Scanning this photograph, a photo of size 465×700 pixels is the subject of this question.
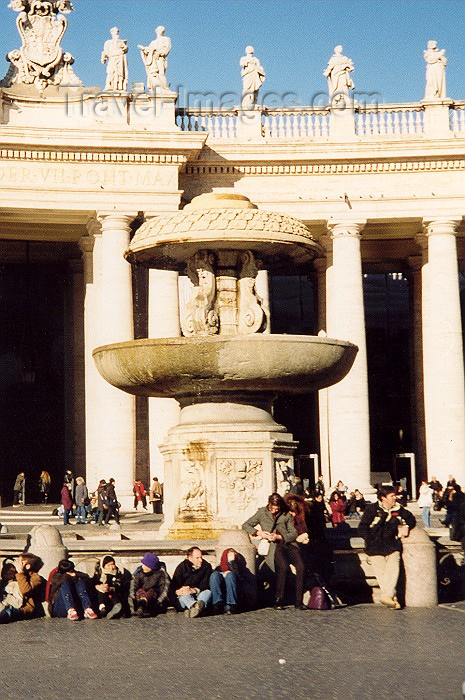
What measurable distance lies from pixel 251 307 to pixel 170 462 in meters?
2.90

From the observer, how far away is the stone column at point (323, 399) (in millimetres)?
48369

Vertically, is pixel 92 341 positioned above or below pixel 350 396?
above

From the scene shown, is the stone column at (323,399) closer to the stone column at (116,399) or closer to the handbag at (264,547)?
the stone column at (116,399)

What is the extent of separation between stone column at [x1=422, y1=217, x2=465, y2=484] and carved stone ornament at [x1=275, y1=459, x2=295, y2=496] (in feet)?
87.5

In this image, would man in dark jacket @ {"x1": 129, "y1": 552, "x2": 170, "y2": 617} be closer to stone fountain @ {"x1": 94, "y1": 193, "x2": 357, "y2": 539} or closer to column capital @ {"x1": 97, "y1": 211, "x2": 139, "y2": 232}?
stone fountain @ {"x1": 94, "y1": 193, "x2": 357, "y2": 539}

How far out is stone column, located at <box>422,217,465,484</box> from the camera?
4653 centimetres

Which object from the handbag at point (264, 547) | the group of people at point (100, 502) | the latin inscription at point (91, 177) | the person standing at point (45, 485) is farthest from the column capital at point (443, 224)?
the handbag at point (264, 547)

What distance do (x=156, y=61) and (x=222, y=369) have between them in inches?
1171

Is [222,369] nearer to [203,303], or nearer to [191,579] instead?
[203,303]

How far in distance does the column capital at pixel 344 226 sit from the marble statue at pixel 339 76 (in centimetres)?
466

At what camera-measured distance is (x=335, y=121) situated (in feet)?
158

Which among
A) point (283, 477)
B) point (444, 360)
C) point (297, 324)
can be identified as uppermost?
point (297, 324)

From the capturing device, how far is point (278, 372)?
19797 millimetres

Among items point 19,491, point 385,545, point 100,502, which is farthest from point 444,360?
point 385,545
